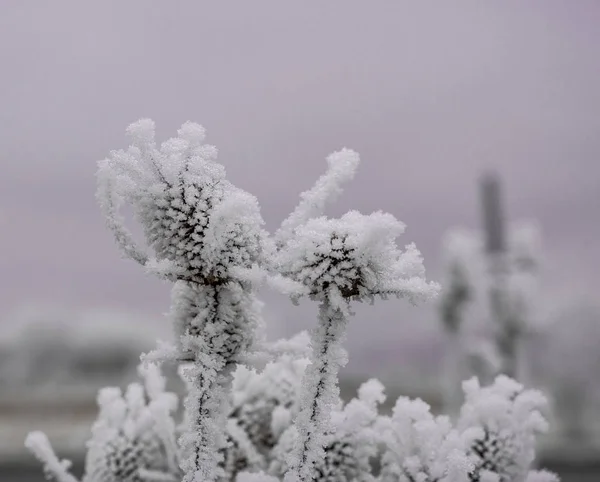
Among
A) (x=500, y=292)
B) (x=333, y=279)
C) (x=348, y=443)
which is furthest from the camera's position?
(x=500, y=292)

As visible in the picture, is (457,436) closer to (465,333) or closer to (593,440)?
(465,333)

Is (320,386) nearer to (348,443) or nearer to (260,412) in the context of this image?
(348,443)

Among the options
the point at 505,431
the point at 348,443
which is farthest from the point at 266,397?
the point at 505,431

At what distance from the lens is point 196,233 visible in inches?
28.2

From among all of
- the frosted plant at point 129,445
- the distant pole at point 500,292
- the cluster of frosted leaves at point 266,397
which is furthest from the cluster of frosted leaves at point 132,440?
the distant pole at point 500,292

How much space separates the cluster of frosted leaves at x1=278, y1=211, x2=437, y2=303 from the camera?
683mm

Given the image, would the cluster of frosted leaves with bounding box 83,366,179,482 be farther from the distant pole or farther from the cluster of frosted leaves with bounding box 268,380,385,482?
the distant pole

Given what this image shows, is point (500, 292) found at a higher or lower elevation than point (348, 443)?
higher

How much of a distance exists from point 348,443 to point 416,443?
0.09 meters

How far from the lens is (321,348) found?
28.1 inches

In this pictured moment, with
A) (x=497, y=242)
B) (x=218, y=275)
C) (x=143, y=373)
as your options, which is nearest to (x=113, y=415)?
(x=143, y=373)

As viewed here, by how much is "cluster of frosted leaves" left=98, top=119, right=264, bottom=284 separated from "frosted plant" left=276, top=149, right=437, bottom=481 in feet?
0.18

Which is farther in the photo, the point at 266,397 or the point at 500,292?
the point at 500,292

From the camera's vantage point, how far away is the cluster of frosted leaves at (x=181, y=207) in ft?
2.34
